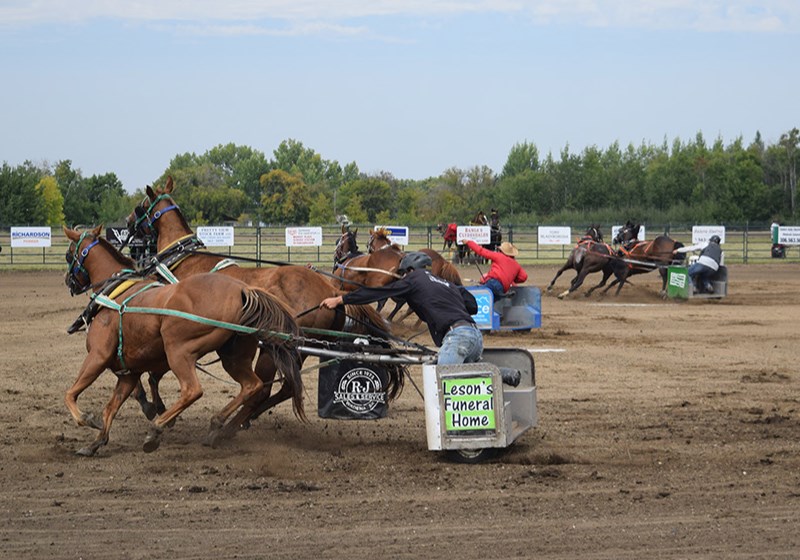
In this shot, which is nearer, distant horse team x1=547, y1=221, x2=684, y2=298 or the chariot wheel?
the chariot wheel

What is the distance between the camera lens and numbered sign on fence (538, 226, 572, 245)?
133 ft

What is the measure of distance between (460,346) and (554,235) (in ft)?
108

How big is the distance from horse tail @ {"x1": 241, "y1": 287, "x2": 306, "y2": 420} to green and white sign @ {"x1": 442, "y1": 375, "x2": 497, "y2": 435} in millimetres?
1316

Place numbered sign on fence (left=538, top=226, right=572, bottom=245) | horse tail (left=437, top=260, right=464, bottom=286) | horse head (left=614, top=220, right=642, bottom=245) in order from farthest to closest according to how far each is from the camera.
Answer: numbered sign on fence (left=538, top=226, right=572, bottom=245)
horse head (left=614, top=220, right=642, bottom=245)
horse tail (left=437, top=260, right=464, bottom=286)

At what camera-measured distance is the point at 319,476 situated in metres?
7.98

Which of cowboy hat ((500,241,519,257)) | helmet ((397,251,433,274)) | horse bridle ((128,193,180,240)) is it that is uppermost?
horse bridle ((128,193,180,240))

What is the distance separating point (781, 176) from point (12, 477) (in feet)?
254

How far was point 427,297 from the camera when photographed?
28.3 feet

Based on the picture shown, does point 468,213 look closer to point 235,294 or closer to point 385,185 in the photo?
point 385,185

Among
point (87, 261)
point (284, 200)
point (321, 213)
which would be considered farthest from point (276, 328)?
point (284, 200)

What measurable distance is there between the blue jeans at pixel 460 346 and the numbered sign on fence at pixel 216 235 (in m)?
28.2

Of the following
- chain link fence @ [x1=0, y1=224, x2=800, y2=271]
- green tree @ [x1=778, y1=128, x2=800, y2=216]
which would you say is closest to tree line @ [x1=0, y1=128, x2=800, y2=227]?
green tree @ [x1=778, y1=128, x2=800, y2=216]

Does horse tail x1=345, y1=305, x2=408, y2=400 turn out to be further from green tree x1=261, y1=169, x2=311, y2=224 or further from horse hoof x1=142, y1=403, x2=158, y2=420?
green tree x1=261, y1=169, x2=311, y2=224

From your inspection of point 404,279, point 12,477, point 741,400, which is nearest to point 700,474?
point 404,279
